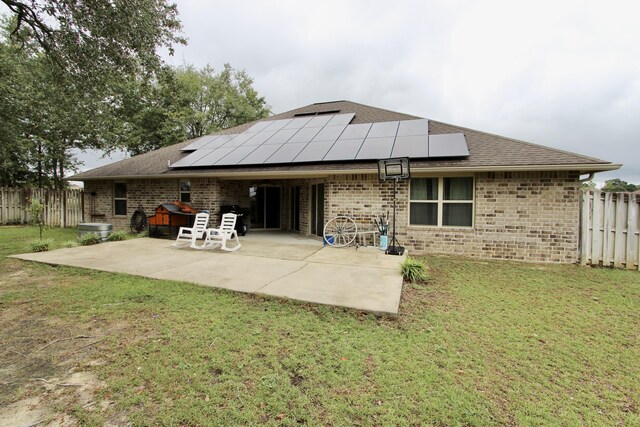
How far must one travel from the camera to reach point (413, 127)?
9.55 meters

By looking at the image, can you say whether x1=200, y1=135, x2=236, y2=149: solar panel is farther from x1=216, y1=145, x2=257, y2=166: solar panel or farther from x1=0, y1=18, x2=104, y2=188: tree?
x1=0, y1=18, x2=104, y2=188: tree

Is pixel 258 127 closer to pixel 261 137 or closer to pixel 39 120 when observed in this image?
pixel 261 137

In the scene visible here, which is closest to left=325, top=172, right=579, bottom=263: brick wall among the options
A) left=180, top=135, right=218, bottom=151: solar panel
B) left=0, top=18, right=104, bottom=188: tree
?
left=180, top=135, right=218, bottom=151: solar panel

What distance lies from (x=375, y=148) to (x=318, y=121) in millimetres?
4164

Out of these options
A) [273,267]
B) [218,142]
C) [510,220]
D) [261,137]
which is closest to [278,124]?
[261,137]

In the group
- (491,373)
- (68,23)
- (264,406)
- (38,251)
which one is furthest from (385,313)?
(68,23)

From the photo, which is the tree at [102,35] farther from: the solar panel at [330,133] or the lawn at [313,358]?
the lawn at [313,358]

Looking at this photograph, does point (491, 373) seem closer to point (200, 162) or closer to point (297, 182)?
point (297, 182)

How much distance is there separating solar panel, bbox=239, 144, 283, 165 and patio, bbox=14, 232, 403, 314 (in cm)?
279

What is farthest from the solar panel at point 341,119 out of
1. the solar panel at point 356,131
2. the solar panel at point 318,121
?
the solar panel at point 356,131

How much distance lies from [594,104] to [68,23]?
2436 centimetres

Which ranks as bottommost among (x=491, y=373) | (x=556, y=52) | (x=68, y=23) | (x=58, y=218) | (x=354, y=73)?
(x=491, y=373)

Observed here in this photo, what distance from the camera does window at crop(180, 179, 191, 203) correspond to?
10.5m

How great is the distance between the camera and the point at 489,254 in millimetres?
7211
